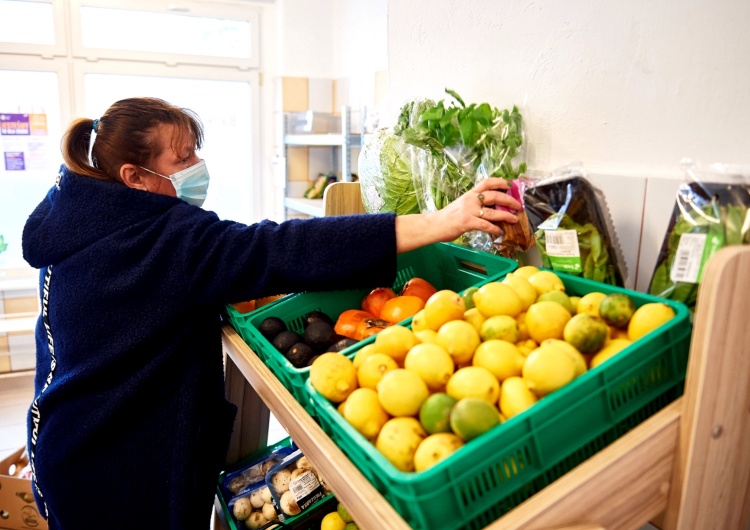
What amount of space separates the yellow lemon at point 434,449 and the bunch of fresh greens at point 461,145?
72 cm

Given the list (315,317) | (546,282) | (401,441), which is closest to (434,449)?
(401,441)

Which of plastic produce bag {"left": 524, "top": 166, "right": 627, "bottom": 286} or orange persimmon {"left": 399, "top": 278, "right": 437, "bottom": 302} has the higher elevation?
plastic produce bag {"left": 524, "top": 166, "right": 627, "bottom": 286}

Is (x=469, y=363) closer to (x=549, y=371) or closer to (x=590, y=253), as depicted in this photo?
(x=549, y=371)

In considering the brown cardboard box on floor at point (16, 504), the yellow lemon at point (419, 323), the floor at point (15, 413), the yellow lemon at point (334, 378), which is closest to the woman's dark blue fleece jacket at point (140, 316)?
the yellow lemon at point (419, 323)

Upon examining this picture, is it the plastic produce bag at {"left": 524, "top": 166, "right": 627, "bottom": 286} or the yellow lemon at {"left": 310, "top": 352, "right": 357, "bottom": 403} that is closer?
the yellow lemon at {"left": 310, "top": 352, "right": 357, "bottom": 403}

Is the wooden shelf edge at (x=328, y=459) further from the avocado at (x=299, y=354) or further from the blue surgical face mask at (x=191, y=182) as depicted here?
the blue surgical face mask at (x=191, y=182)

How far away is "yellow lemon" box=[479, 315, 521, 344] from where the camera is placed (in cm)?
89

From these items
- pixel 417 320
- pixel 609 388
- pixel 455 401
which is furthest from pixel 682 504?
pixel 417 320

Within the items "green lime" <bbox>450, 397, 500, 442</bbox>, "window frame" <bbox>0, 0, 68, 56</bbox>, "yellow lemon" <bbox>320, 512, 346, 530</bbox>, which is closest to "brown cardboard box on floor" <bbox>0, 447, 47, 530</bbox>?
"yellow lemon" <bbox>320, 512, 346, 530</bbox>

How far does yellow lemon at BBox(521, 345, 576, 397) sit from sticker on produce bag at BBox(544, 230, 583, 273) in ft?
1.03

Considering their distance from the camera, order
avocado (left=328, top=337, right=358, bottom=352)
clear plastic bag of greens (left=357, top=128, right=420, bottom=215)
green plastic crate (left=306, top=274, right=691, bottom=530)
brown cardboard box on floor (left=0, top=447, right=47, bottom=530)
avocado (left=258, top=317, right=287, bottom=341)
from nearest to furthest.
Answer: green plastic crate (left=306, top=274, right=691, bottom=530), avocado (left=328, top=337, right=358, bottom=352), avocado (left=258, top=317, right=287, bottom=341), clear plastic bag of greens (left=357, top=128, right=420, bottom=215), brown cardboard box on floor (left=0, top=447, right=47, bottom=530)

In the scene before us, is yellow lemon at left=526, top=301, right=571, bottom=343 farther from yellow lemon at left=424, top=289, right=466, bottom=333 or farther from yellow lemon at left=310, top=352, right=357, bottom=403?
yellow lemon at left=310, top=352, right=357, bottom=403

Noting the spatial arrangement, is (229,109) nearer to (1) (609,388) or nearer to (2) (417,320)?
(2) (417,320)

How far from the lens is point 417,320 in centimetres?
100
